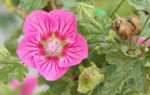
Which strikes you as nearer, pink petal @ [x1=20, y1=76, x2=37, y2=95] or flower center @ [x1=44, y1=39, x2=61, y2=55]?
flower center @ [x1=44, y1=39, x2=61, y2=55]

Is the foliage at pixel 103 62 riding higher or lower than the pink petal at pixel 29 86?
higher

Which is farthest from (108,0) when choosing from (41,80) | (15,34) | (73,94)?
(73,94)

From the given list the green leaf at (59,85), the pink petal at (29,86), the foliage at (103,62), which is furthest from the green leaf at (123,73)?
the pink petal at (29,86)

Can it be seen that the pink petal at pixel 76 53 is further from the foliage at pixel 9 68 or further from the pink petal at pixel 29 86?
the pink petal at pixel 29 86

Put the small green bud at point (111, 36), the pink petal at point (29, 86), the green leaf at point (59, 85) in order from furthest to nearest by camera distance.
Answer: the pink petal at point (29, 86) → the green leaf at point (59, 85) → the small green bud at point (111, 36)

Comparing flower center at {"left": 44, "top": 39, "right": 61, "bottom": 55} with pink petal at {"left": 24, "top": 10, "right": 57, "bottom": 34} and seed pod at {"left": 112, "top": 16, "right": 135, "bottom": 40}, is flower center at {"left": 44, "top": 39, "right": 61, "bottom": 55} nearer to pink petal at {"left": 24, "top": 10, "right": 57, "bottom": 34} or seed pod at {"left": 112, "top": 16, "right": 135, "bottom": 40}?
pink petal at {"left": 24, "top": 10, "right": 57, "bottom": 34}

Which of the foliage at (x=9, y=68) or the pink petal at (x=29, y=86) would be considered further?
the pink petal at (x=29, y=86)

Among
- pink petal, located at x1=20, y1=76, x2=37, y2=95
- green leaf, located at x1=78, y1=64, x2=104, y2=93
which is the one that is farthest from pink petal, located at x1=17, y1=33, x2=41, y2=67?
pink petal, located at x1=20, y1=76, x2=37, y2=95

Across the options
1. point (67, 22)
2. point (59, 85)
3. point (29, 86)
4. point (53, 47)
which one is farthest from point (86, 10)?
point (29, 86)
